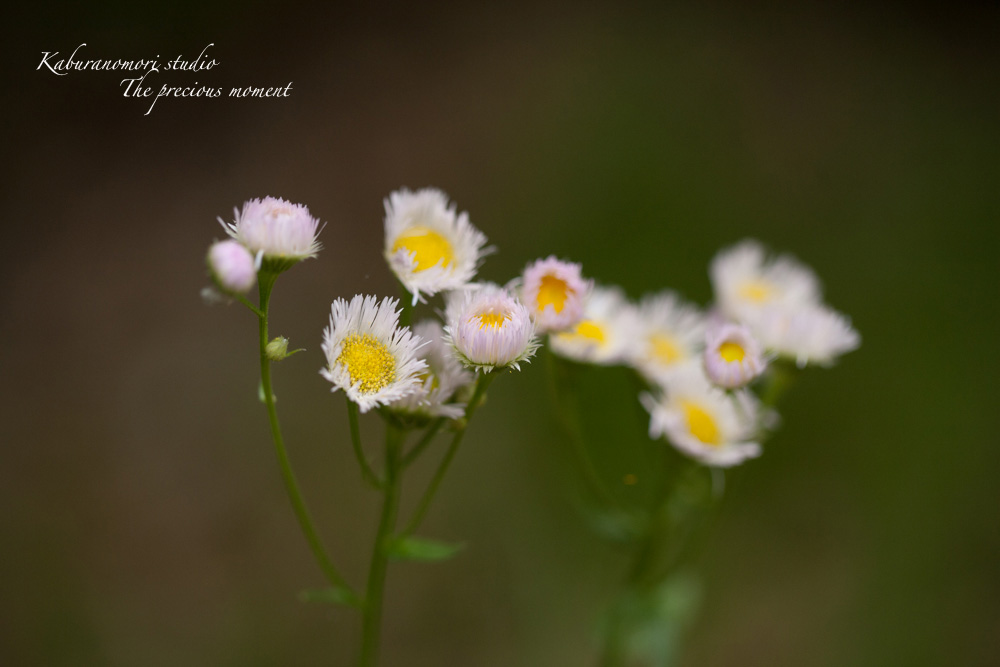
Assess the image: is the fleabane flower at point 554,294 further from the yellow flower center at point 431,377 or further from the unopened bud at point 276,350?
the unopened bud at point 276,350

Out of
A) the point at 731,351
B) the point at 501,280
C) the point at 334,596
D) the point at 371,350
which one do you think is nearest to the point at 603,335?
the point at 731,351

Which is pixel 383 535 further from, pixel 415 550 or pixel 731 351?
pixel 731 351

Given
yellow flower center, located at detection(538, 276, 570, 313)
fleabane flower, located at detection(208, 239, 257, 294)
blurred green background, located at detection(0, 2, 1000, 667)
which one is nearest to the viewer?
fleabane flower, located at detection(208, 239, 257, 294)

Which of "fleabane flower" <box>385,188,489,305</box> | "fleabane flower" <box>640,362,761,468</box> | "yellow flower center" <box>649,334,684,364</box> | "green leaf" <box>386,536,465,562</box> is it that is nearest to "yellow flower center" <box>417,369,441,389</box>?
"fleabane flower" <box>385,188,489,305</box>

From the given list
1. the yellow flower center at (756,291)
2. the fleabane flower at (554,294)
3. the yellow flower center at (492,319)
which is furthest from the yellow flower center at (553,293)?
the yellow flower center at (756,291)

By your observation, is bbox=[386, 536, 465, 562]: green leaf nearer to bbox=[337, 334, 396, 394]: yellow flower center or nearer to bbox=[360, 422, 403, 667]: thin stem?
bbox=[360, 422, 403, 667]: thin stem

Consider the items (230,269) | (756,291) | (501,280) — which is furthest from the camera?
(501,280)

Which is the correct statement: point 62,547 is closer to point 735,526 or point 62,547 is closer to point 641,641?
point 641,641

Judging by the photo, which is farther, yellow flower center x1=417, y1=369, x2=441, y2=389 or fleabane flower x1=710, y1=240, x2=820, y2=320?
fleabane flower x1=710, y1=240, x2=820, y2=320
